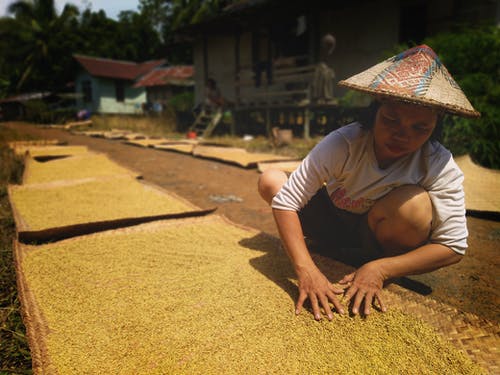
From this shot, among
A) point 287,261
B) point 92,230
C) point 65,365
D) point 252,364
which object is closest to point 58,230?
point 92,230

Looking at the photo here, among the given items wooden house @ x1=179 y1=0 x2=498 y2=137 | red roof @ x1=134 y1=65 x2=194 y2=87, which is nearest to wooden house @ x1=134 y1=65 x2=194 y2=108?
red roof @ x1=134 y1=65 x2=194 y2=87

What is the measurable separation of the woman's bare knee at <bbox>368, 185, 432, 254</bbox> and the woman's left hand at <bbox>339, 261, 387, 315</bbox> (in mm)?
166

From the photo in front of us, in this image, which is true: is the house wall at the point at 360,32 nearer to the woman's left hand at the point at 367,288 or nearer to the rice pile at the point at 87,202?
the rice pile at the point at 87,202

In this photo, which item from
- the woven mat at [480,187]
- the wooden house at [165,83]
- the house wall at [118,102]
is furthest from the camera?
the wooden house at [165,83]

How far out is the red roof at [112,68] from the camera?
17750 mm

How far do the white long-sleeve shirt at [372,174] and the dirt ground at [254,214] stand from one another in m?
0.33

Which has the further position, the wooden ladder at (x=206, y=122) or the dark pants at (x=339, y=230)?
the wooden ladder at (x=206, y=122)

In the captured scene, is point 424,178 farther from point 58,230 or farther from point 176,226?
point 58,230

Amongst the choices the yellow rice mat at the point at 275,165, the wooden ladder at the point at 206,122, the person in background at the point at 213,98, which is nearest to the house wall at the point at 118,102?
the wooden ladder at the point at 206,122

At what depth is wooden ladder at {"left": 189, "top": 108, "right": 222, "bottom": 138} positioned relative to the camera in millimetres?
8328

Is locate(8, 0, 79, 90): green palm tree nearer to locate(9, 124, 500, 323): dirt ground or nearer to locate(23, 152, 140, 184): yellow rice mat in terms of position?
locate(9, 124, 500, 323): dirt ground

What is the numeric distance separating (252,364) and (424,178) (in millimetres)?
809

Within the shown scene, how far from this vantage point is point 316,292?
110cm

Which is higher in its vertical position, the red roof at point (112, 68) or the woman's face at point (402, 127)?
the red roof at point (112, 68)
